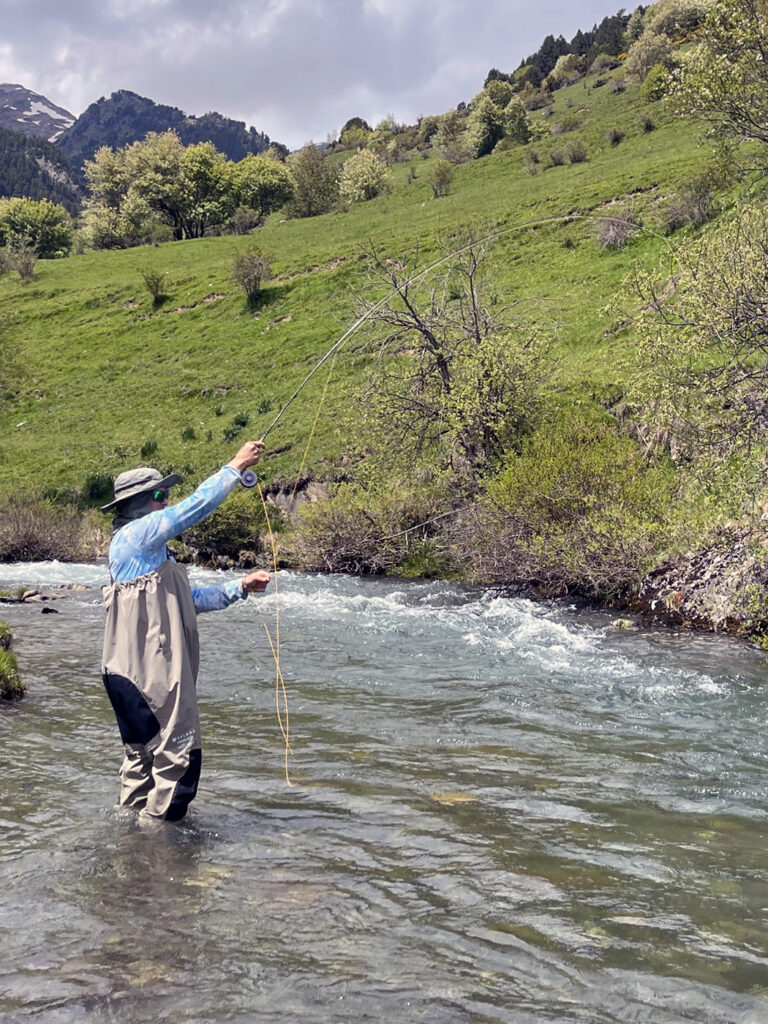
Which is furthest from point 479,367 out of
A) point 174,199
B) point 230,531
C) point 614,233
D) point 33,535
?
point 174,199

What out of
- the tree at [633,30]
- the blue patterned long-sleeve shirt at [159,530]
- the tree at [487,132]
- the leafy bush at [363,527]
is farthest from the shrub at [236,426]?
the tree at [633,30]

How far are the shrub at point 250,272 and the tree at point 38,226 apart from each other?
40627 mm

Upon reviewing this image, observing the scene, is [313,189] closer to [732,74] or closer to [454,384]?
[454,384]

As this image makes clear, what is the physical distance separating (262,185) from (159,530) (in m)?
83.2

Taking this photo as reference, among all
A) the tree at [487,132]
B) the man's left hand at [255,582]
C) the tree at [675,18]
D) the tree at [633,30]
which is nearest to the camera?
the man's left hand at [255,582]

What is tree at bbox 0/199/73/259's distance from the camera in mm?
80938

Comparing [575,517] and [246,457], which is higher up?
[246,457]

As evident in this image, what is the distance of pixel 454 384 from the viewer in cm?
2091

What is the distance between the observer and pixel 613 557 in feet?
52.7

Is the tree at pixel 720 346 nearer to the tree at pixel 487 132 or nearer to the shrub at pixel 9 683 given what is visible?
the shrub at pixel 9 683

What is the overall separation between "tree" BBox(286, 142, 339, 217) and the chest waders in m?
76.8

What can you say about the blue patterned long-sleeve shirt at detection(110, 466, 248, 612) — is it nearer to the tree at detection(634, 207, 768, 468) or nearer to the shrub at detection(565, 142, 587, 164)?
the tree at detection(634, 207, 768, 468)

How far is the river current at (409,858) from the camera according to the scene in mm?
3854

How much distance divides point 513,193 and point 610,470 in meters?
42.0
